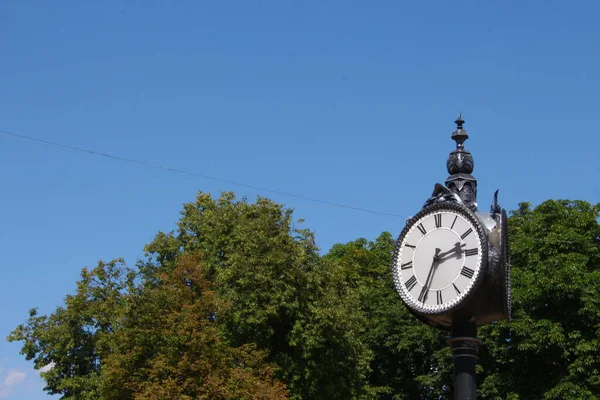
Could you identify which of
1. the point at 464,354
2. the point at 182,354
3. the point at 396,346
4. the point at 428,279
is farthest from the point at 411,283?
the point at 396,346

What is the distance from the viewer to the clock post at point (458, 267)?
322 inches

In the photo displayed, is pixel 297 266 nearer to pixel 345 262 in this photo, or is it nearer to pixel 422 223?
pixel 345 262

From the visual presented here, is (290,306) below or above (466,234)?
above

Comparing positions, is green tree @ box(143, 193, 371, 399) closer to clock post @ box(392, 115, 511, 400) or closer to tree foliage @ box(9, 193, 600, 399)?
tree foliage @ box(9, 193, 600, 399)

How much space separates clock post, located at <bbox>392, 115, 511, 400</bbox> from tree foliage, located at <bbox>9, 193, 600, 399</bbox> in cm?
1953

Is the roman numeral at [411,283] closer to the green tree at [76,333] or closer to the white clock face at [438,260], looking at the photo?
the white clock face at [438,260]

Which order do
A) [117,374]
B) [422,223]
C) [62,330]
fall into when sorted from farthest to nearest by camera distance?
[62,330]
[117,374]
[422,223]

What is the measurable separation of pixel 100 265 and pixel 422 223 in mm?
30530

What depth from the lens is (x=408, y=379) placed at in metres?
38.0

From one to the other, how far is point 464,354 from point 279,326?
24.0m

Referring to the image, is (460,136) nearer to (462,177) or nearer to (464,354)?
(462,177)

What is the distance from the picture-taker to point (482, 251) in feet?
26.7

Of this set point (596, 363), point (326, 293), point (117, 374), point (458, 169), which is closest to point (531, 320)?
point (596, 363)

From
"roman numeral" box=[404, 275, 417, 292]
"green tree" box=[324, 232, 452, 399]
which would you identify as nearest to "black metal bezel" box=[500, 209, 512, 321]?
"roman numeral" box=[404, 275, 417, 292]
